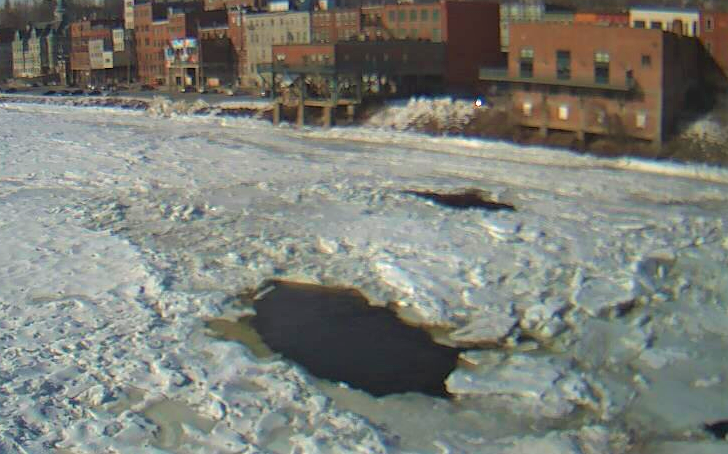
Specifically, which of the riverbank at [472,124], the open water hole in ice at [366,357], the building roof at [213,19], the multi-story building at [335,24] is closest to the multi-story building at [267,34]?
the multi-story building at [335,24]

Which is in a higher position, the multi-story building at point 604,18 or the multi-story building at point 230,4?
the multi-story building at point 230,4

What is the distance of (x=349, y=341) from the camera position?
1073 cm

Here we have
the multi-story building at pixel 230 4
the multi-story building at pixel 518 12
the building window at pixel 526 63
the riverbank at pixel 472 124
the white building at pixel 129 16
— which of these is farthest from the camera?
the white building at pixel 129 16

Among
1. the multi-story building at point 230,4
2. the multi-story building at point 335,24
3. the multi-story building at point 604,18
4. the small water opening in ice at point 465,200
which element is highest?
the multi-story building at point 230,4

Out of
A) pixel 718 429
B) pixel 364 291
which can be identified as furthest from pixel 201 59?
pixel 718 429

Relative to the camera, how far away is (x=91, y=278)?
41.8 feet

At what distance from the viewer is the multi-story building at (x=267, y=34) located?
173 ft

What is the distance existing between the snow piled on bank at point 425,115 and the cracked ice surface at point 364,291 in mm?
8723

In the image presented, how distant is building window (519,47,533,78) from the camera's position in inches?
1176

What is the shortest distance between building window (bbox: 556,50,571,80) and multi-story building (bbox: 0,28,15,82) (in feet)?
249

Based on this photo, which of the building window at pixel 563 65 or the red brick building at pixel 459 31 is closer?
the building window at pixel 563 65

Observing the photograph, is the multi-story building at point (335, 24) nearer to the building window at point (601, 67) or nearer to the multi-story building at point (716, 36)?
the multi-story building at point (716, 36)

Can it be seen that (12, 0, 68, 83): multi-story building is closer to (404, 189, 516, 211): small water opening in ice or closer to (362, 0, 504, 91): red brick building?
(362, 0, 504, 91): red brick building

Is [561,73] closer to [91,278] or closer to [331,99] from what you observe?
[331,99]
